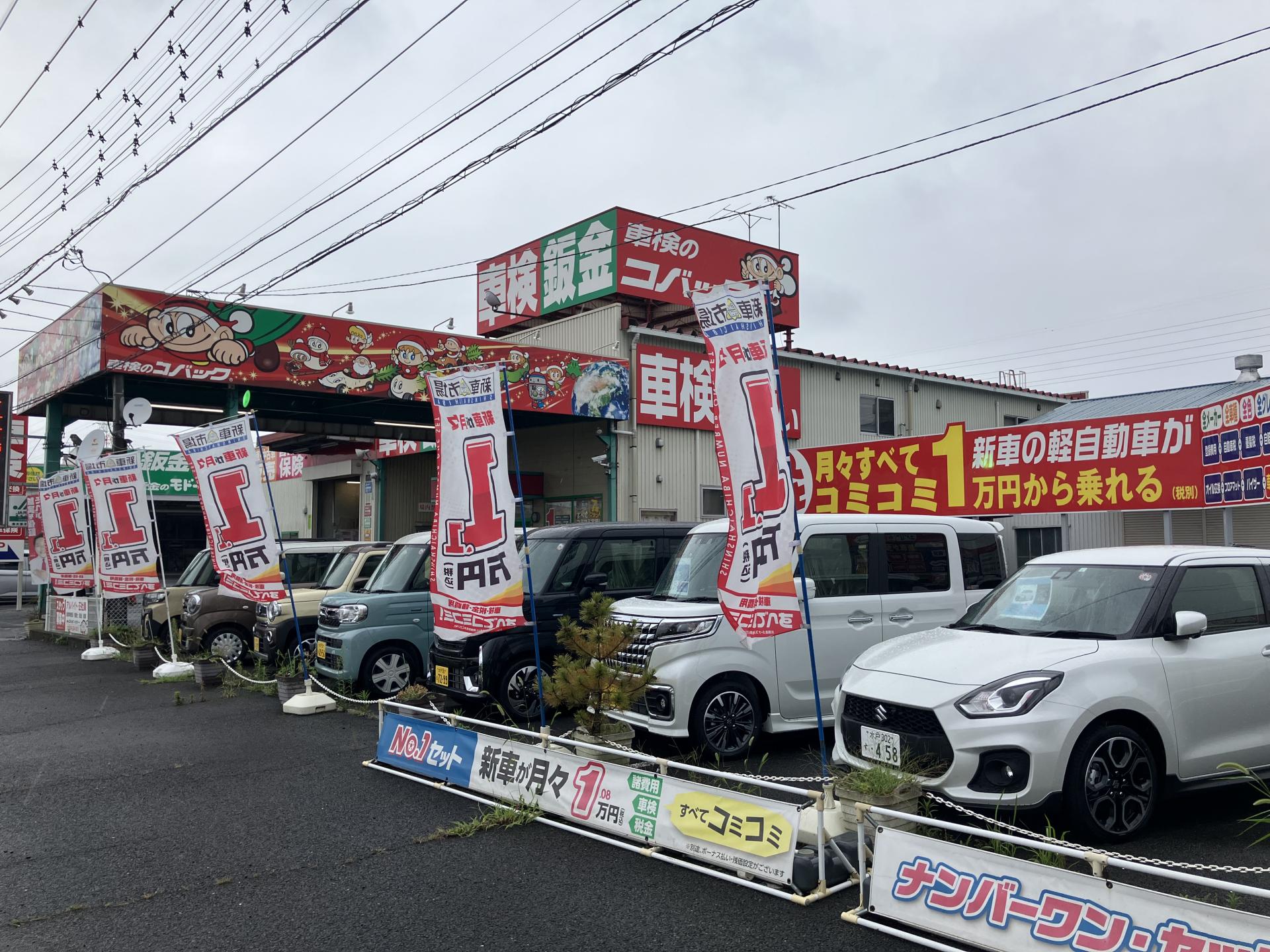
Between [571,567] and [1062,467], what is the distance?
7287 mm

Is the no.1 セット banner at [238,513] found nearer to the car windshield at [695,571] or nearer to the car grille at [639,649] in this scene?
the car windshield at [695,571]

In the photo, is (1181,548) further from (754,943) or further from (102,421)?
(102,421)

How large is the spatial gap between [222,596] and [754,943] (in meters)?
11.4

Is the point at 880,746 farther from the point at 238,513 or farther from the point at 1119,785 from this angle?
the point at 238,513

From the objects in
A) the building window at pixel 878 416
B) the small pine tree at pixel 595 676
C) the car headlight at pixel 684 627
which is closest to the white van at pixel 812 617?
the car headlight at pixel 684 627

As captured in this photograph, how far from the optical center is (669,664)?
7.05m

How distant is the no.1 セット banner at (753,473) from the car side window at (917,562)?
8.83 feet

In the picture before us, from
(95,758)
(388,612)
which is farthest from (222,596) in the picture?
(95,758)

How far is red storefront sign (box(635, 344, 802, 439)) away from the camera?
19.1m

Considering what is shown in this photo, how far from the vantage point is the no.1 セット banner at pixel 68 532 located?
615 inches

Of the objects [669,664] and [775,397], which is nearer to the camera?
[775,397]

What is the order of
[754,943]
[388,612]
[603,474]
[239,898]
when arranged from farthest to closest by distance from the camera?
[603,474], [388,612], [239,898], [754,943]

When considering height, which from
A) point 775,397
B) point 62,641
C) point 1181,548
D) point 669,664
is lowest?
point 62,641

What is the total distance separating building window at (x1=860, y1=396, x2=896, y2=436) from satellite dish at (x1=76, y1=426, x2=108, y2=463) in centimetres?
1619
